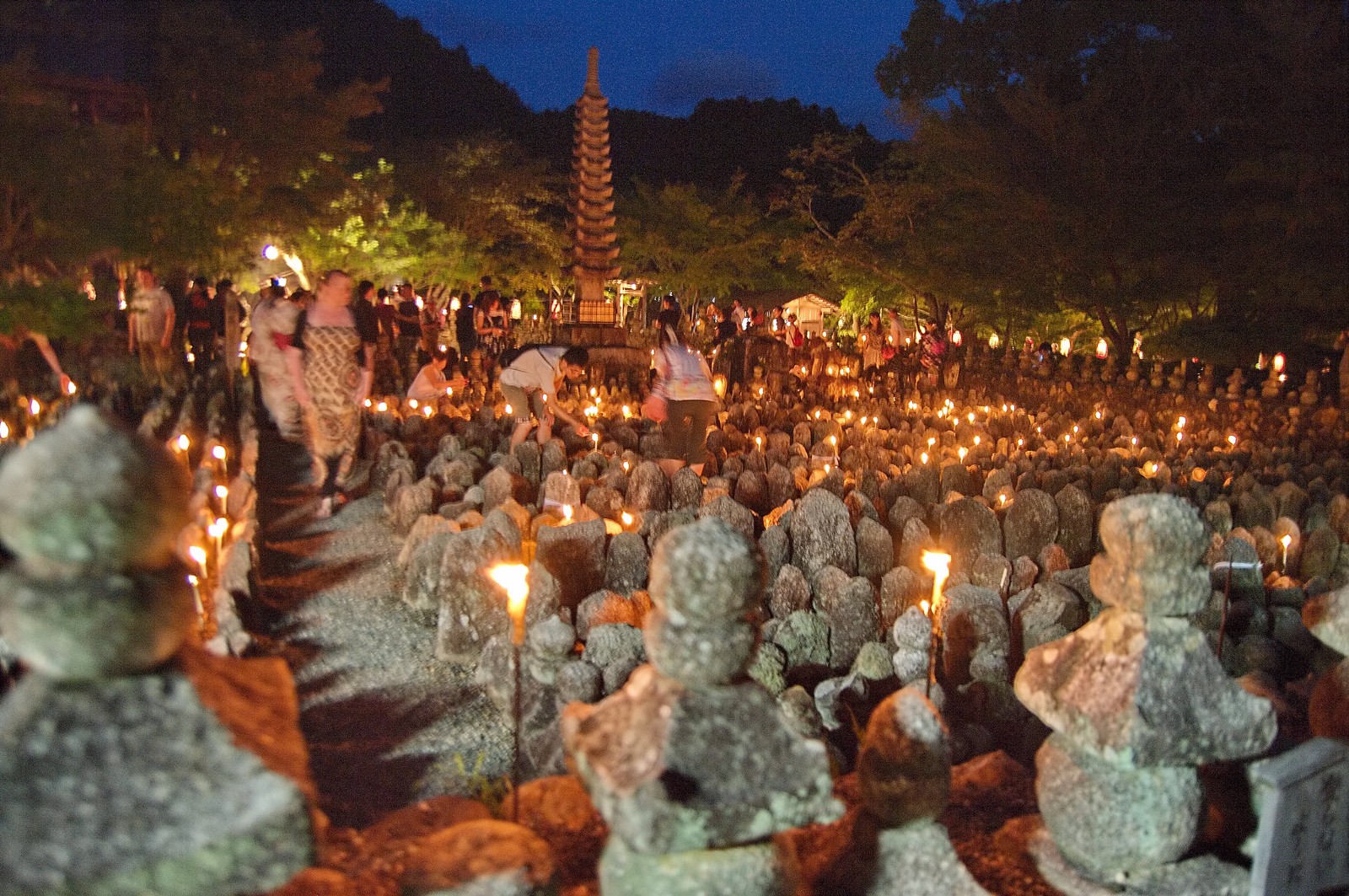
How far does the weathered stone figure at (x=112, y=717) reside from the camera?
1.55 m

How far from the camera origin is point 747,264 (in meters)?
31.2

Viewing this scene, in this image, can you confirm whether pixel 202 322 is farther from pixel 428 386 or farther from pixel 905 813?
pixel 905 813

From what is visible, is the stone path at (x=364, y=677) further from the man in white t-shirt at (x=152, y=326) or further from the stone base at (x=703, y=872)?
the man in white t-shirt at (x=152, y=326)

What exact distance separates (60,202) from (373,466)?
2.89 meters

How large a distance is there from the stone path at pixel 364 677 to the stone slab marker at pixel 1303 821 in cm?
250

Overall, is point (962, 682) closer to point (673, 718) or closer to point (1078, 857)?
point (1078, 857)

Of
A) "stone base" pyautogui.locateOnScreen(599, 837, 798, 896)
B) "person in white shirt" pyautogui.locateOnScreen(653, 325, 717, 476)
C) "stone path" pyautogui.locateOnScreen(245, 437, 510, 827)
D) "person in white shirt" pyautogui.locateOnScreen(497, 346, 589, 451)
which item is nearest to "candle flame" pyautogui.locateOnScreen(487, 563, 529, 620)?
"stone path" pyautogui.locateOnScreen(245, 437, 510, 827)

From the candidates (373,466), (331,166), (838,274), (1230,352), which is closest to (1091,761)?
(373,466)

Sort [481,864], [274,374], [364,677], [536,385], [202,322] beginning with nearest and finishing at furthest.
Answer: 1. [481,864]
2. [364,677]
3. [536,385]
4. [274,374]
5. [202,322]

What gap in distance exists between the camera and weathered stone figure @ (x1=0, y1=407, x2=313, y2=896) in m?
1.55

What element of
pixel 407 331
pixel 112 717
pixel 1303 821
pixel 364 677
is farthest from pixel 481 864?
pixel 407 331

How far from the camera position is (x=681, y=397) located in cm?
794

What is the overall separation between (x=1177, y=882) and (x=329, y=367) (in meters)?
5.87

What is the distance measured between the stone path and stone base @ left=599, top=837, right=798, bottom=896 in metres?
1.65
